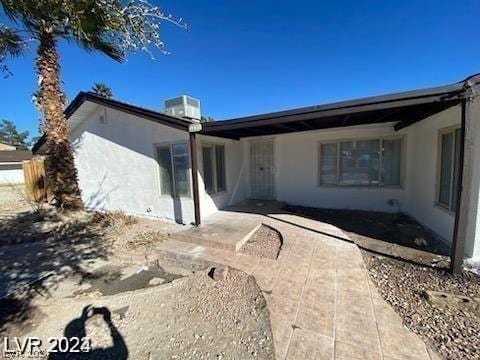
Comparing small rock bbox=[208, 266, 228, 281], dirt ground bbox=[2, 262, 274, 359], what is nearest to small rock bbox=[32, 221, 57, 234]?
dirt ground bbox=[2, 262, 274, 359]

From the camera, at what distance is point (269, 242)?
16.3 feet

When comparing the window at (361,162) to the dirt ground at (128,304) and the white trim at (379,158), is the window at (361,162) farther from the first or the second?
the dirt ground at (128,304)

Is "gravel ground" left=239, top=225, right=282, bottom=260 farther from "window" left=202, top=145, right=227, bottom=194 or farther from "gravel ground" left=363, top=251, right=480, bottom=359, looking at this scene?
"window" left=202, top=145, right=227, bottom=194

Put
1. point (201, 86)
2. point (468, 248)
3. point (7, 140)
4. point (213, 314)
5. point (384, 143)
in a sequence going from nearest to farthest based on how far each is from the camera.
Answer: point (213, 314), point (468, 248), point (384, 143), point (201, 86), point (7, 140)

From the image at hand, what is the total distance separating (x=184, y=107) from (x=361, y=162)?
20.5 feet

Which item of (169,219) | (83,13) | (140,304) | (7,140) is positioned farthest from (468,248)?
(7,140)

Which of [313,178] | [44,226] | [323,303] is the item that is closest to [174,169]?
[44,226]

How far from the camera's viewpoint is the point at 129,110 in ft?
20.9

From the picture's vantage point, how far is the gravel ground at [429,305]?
7.30 ft

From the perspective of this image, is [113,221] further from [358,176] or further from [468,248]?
[468,248]

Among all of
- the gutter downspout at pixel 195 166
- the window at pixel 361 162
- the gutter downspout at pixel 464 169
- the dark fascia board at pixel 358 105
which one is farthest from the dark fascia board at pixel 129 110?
the gutter downspout at pixel 464 169

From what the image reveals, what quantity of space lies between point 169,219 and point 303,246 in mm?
4228

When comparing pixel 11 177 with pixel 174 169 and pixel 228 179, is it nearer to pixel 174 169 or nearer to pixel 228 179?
pixel 174 169

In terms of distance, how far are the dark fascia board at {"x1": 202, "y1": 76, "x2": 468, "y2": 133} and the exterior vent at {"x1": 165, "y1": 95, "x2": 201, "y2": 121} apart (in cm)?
301
